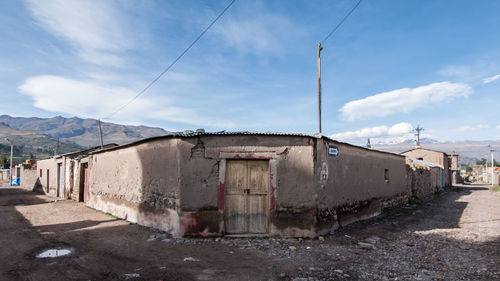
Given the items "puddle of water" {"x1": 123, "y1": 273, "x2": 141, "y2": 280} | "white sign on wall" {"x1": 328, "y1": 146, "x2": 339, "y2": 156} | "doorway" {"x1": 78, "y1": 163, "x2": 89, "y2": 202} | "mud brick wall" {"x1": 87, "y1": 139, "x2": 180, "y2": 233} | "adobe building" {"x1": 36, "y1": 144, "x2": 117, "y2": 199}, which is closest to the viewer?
"puddle of water" {"x1": 123, "y1": 273, "x2": 141, "y2": 280}

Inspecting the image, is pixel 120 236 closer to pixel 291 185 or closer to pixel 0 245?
pixel 0 245

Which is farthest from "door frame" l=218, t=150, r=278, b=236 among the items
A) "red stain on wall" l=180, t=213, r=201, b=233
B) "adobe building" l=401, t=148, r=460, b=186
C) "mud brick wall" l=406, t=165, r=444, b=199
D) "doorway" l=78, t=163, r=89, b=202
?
"adobe building" l=401, t=148, r=460, b=186

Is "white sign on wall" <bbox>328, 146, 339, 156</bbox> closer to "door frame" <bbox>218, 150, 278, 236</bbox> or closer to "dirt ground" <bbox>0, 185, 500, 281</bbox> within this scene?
"door frame" <bbox>218, 150, 278, 236</bbox>

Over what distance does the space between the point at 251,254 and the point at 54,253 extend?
4.16 m

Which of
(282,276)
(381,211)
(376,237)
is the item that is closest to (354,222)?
(376,237)

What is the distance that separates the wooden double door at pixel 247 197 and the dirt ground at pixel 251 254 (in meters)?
0.43

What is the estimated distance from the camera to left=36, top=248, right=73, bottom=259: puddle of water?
586 centimetres

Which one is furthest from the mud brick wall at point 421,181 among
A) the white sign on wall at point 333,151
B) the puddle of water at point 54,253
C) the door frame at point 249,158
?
the puddle of water at point 54,253

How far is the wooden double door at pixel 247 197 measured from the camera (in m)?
7.51

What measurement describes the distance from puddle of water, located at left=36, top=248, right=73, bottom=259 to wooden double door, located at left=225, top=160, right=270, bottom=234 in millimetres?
3574

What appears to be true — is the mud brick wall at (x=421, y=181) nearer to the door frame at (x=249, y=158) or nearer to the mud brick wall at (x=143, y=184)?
the door frame at (x=249, y=158)

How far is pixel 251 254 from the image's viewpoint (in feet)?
20.1

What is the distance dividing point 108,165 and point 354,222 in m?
9.62

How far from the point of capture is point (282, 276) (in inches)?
193
